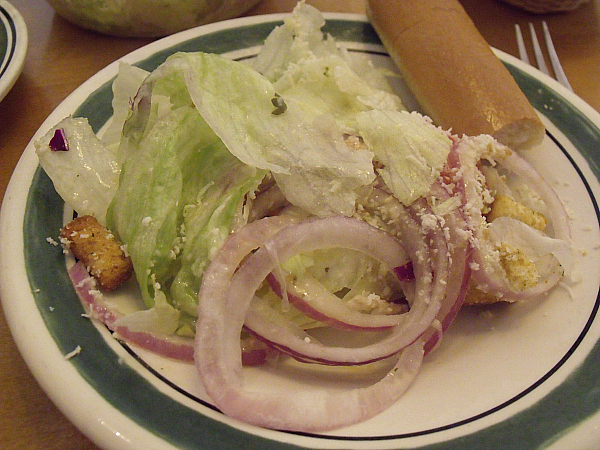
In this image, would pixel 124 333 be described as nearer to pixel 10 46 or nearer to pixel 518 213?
pixel 518 213

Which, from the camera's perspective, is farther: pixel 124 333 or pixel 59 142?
pixel 59 142

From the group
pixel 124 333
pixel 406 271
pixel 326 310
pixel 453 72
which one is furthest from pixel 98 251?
pixel 453 72

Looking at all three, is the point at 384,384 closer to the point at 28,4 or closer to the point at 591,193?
the point at 591,193

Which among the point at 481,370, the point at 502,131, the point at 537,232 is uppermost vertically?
the point at 502,131

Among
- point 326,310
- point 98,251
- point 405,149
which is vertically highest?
point 405,149

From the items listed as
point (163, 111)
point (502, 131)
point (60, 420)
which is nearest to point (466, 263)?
Answer: point (502, 131)

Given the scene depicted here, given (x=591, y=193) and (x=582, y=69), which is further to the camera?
(x=582, y=69)
